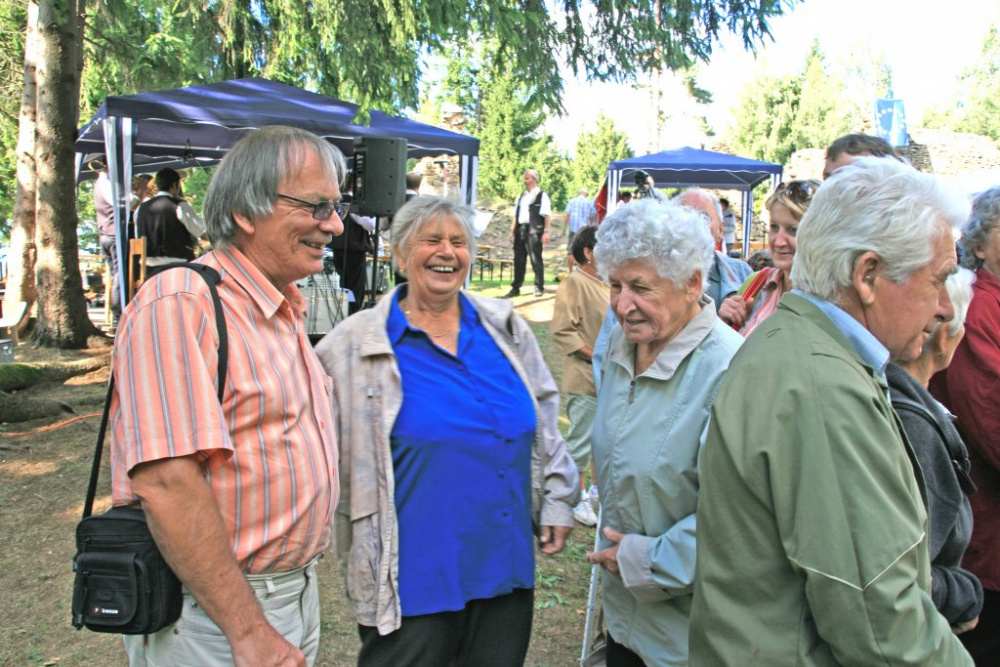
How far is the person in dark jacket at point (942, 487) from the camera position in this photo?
4.62 ft

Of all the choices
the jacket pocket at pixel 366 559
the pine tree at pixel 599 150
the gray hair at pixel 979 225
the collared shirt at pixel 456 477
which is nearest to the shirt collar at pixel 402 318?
the collared shirt at pixel 456 477

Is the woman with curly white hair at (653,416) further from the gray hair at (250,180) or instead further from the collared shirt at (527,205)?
the collared shirt at (527,205)

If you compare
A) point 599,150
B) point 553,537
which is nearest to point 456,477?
point 553,537

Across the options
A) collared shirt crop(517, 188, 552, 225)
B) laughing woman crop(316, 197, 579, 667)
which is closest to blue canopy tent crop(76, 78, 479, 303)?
collared shirt crop(517, 188, 552, 225)

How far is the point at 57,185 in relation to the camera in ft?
25.5

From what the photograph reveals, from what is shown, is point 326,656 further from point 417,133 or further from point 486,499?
point 417,133

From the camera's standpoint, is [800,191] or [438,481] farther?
[800,191]

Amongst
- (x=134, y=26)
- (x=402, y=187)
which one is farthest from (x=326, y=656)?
(x=134, y=26)

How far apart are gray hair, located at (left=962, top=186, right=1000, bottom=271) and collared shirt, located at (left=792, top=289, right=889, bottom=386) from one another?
129 cm

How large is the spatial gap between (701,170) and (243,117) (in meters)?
9.57

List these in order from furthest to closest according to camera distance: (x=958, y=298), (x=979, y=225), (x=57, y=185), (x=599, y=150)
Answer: (x=599, y=150) < (x=57, y=185) < (x=979, y=225) < (x=958, y=298)

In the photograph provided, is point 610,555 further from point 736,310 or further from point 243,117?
point 243,117

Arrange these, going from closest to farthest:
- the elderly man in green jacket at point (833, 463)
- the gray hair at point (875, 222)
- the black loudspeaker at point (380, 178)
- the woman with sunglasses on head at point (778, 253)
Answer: the elderly man in green jacket at point (833, 463) < the gray hair at point (875, 222) < the woman with sunglasses on head at point (778, 253) < the black loudspeaker at point (380, 178)

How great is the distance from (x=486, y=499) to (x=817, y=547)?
3.41ft
